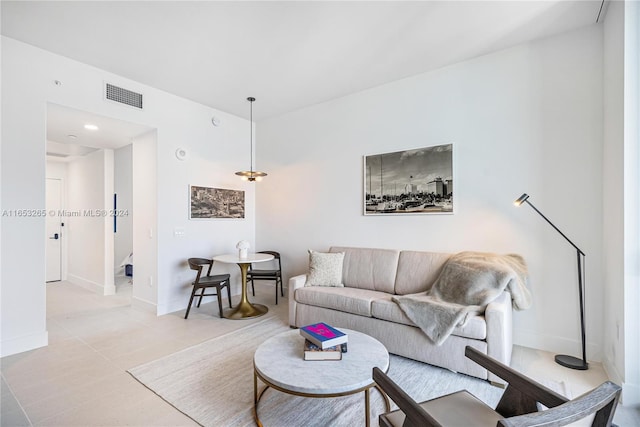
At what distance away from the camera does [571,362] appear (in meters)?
2.54

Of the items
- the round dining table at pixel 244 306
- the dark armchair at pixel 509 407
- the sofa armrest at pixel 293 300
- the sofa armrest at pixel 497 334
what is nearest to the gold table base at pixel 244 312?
the round dining table at pixel 244 306

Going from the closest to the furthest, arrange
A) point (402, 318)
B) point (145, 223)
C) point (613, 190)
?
1. point (613, 190)
2. point (402, 318)
3. point (145, 223)

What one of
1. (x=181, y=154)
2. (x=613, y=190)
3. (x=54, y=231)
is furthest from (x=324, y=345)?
(x=54, y=231)

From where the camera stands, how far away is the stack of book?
6.26 ft

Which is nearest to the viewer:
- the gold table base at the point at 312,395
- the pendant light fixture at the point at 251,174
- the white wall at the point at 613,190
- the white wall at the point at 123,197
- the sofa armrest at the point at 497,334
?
the gold table base at the point at 312,395

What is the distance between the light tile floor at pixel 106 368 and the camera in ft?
6.40

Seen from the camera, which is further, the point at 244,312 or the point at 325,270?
the point at 244,312

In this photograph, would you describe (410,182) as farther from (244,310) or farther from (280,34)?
(244,310)

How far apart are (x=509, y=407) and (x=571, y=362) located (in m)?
1.82

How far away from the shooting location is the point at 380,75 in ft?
11.9

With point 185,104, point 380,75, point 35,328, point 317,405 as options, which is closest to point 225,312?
point 35,328

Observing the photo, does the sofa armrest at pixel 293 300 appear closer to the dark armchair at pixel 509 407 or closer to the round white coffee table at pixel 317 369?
the round white coffee table at pixel 317 369

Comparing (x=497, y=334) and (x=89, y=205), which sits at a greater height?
(x=89, y=205)

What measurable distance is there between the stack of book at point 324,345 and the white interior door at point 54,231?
6303 mm
